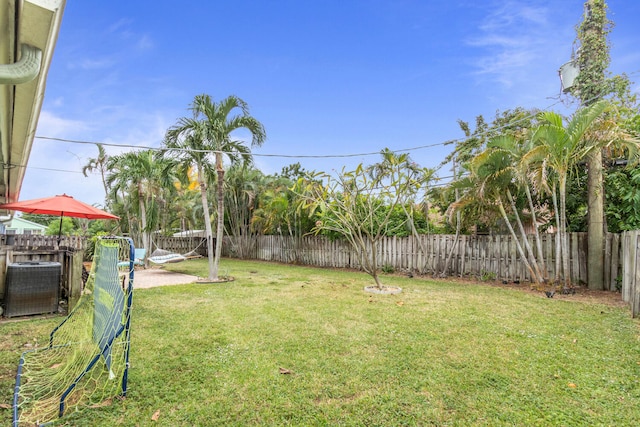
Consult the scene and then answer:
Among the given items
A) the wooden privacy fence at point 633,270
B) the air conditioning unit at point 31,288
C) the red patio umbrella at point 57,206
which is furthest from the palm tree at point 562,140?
the red patio umbrella at point 57,206

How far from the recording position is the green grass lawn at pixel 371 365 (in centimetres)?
216

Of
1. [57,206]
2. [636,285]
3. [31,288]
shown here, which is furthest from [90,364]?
[636,285]

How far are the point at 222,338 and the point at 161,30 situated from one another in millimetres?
7853

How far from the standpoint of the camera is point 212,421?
6.82 feet

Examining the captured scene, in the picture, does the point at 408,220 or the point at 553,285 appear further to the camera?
the point at 408,220

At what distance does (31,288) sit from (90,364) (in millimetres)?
→ 3398

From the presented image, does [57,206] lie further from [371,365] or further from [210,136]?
[371,365]

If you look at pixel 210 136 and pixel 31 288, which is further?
pixel 210 136

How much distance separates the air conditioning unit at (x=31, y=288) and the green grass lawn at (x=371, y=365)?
1.43ft

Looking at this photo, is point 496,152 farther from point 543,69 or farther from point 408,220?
point 543,69

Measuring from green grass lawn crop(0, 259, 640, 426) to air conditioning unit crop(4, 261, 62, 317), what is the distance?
44 centimetres

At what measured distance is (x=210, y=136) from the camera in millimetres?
7953

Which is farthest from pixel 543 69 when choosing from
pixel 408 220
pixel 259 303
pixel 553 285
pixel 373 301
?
pixel 259 303

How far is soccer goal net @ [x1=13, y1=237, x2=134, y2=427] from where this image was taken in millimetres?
2211
